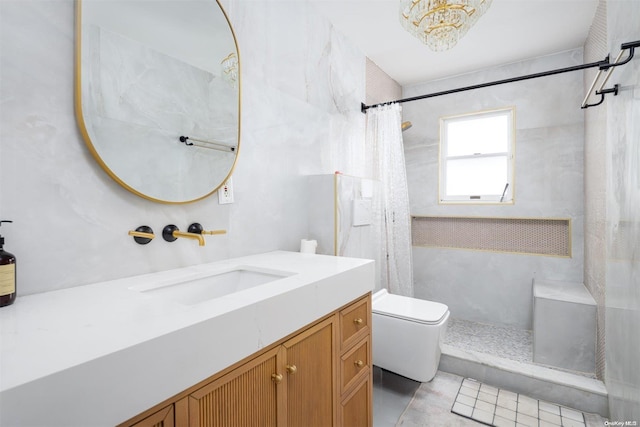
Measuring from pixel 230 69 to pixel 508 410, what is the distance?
7.96 feet

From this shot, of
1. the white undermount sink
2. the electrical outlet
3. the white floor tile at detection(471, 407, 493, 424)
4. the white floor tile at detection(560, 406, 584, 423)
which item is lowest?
the white floor tile at detection(560, 406, 584, 423)

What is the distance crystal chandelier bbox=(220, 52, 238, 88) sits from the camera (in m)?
1.46

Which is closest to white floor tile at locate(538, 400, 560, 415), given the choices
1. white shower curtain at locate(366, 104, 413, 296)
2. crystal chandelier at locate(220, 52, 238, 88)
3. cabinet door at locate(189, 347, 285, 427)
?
white shower curtain at locate(366, 104, 413, 296)

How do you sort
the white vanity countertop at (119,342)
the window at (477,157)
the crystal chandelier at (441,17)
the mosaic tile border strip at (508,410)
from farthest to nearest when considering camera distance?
1. the window at (477,157)
2. the mosaic tile border strip at (508,410)
3. the crystal chandelier at (441,17)
4. the white vanity countertop at (119,342)

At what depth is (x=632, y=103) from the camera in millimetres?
1327

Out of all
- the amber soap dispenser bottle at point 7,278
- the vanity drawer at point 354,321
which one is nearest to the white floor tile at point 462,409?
the vanity drawer at point 354,321

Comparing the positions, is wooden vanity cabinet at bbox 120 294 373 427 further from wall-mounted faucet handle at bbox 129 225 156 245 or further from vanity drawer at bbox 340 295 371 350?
wall-mounted faucet handle at bbox 129 225 156 245

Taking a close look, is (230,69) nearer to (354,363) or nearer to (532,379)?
(354,363)

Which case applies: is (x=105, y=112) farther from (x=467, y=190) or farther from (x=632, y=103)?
(x=467, y=190)

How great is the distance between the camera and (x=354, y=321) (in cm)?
131

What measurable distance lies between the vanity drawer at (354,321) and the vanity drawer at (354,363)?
42 mm

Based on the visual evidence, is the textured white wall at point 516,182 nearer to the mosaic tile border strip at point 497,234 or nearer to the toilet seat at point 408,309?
the mosaic tile border strip at point 497,234

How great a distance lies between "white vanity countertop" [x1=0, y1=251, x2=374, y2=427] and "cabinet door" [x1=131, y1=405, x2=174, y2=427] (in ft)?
0.14

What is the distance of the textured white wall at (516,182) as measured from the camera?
2.72 metres
